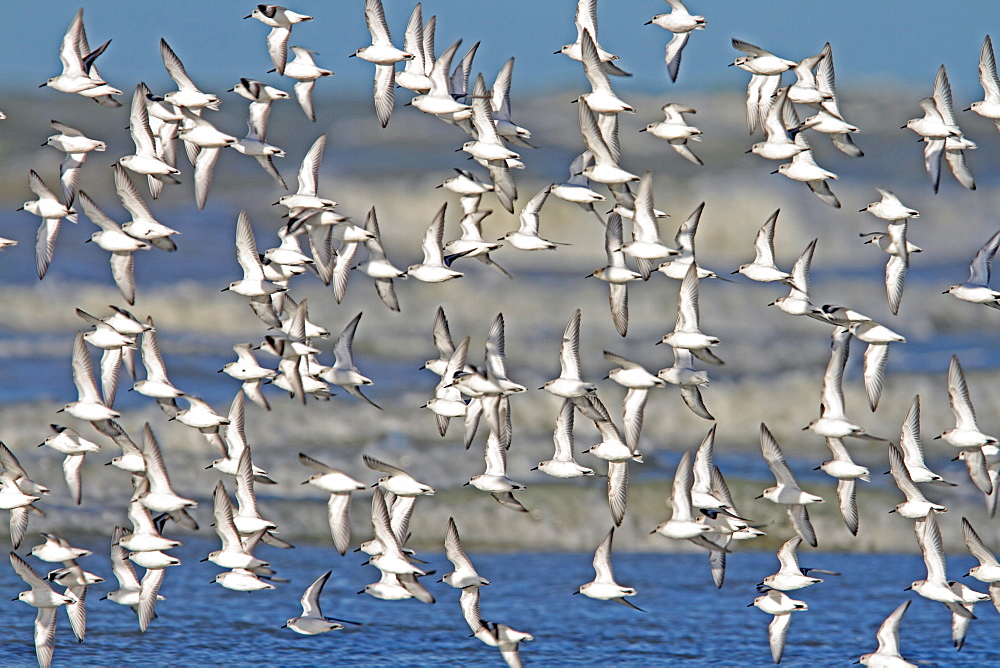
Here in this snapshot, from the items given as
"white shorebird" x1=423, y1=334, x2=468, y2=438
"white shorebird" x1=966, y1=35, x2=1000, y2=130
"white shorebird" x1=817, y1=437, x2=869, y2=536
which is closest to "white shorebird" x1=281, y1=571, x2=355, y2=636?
"white shorebird" x1=423, y1=334, x2=468, y2=438

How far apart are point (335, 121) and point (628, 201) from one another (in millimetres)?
38880

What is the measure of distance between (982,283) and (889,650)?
379 cm

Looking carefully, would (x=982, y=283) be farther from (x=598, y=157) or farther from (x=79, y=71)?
→ (x=79, y=71)

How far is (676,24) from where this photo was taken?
545 inches

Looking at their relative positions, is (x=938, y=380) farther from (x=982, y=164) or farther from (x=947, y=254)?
(x=982, y=164)

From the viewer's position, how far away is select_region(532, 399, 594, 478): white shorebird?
13.0 m

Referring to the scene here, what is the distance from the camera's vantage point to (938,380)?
22031 millimetres

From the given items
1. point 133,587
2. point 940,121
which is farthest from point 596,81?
point 133,587

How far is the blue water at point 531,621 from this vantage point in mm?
12156

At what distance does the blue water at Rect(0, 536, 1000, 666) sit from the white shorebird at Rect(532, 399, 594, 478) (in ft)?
4.58

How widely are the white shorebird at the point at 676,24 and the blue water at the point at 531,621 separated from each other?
530cm

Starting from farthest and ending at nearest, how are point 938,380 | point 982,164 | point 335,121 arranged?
point 335,121, point 982,164, point 938,380

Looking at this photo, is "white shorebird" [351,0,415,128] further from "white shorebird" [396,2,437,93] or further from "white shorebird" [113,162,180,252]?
"white shorebird" [113,162,180,252]

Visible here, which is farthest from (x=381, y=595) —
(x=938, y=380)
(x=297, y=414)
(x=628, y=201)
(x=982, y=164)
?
(x=982, y=164)
